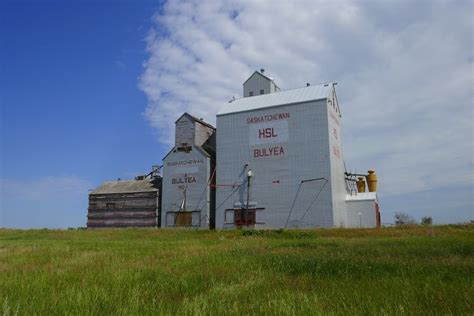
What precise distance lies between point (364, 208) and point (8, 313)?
3844cm

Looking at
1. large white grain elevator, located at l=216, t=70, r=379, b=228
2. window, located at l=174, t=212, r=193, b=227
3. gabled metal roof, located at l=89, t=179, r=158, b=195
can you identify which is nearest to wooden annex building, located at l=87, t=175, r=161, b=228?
gabled metal roof, located at l=89, t=179, r=158, b=195

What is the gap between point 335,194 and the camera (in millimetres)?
37156

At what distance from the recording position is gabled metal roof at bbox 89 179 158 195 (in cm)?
4688

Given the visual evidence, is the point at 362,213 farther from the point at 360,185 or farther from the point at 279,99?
the point at 279,99

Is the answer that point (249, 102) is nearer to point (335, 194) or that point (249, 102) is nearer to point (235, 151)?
point (235, 151)

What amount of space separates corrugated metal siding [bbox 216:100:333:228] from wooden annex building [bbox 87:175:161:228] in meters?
8.97

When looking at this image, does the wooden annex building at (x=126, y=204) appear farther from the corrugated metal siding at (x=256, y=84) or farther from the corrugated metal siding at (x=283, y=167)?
the corrugated metal siding at (x=256, y=84)

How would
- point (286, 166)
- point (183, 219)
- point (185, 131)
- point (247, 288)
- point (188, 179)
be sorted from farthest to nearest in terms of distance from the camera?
point (185, 131), point (188, 179), point (183, 219), point (286, 166), point (247, 288)

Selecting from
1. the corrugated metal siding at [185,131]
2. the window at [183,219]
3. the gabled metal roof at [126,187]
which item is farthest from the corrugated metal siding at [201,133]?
the window at [183,219]

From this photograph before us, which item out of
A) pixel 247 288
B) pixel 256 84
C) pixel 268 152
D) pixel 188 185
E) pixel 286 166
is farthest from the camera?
pixel 256 84

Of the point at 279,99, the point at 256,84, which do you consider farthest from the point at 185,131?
the point at 279,99

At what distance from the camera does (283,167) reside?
38312 millimetres

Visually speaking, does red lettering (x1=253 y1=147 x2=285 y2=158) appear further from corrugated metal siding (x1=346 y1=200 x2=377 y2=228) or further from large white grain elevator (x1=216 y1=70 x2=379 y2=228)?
corrugated metal siding (x1=346 y1=200 x2=377 y2=228)

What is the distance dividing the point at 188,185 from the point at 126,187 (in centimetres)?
1014
